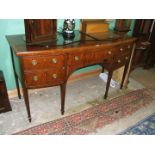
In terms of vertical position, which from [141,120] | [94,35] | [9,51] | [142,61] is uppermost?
[94,35]

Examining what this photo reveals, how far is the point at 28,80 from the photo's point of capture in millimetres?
1584

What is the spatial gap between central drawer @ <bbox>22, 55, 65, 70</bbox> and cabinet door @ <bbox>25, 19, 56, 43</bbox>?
233 mm

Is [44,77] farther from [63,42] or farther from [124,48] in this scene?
[124,48]

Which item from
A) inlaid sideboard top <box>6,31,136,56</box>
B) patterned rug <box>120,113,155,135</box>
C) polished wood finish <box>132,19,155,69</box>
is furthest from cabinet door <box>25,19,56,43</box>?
polished wood finish <box>132,19,155,69</box>

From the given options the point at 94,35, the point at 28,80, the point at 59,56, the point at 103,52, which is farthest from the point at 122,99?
the point at 28,80

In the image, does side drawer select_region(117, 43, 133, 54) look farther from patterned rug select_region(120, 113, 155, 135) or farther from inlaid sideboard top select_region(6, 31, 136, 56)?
patterned rug select_region(120, 113, 155, 135)

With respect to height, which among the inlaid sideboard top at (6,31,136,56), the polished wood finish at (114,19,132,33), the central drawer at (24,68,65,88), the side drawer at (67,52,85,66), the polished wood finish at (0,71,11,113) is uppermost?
the polished wood finish at (114,19,132,33)

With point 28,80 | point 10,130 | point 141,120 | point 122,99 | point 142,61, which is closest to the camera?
point 28,80

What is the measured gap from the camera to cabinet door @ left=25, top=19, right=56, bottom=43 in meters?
1.53

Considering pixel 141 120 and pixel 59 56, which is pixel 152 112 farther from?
pixel 59 56

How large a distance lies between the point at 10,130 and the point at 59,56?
999 mm

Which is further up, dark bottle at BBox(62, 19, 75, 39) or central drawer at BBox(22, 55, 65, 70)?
dark bottle at BBox(62, 19, 75, 39)

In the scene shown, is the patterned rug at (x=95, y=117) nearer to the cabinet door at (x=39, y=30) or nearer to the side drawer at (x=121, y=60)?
the side drawer at (x=121, y=60)

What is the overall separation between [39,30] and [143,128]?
167 centimetres
